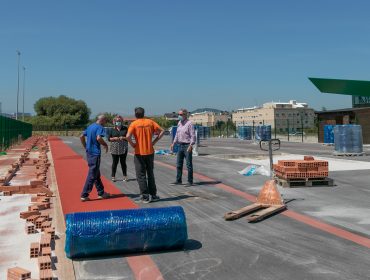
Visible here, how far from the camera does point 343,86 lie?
25.4 meters

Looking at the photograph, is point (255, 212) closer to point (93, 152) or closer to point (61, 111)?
point (93, 152)

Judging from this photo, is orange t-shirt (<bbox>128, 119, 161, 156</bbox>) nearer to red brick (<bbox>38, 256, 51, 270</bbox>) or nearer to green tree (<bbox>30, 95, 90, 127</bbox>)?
red brick (<bbox>38, 256, 51, 270</bbox>)

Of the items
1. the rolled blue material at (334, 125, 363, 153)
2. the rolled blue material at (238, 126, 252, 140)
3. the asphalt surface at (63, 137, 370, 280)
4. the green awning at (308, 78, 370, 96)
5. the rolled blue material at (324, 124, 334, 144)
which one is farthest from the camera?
the rolled blue material at (238, 126, 252, 140)

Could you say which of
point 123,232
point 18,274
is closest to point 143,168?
point 123,232

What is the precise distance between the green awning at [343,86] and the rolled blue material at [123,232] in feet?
70.1

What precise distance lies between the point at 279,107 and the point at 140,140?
589 ft

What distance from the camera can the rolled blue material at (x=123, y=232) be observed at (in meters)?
5.40

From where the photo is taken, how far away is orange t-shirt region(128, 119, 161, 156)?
8844mm

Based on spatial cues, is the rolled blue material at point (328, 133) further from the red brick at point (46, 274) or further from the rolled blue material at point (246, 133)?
the red brick at point (46, 274)

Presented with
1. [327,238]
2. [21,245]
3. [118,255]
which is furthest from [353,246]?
[21,245]

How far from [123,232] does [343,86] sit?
22527 millimetres

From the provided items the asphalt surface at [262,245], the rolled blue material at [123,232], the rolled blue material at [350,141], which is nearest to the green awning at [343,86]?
the rolled blue material at [350,141]

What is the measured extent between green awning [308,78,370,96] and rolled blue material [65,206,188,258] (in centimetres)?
2135

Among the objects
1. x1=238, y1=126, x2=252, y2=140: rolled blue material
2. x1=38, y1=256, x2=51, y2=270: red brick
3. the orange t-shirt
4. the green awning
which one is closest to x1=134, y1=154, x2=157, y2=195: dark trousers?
the orange t-shirt
